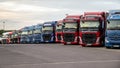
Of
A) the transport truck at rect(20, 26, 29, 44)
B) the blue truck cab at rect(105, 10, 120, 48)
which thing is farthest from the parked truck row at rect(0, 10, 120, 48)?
the transport truck at rect(20, 26, 29, 44)

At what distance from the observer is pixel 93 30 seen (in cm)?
3744

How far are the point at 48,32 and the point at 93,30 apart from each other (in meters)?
18.4

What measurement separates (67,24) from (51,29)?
38.9 feet

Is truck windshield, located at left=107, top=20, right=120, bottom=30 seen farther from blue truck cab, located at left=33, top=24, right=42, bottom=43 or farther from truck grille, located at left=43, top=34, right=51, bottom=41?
blue truck cab, located at left=33, top=24, right=42, bottom=43

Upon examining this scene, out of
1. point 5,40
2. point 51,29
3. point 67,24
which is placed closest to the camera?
point 67,24

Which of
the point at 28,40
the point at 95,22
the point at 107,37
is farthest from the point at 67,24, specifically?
the point at 28,40

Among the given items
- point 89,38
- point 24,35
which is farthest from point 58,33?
point 24,35

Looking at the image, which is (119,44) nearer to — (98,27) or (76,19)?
(98,27)

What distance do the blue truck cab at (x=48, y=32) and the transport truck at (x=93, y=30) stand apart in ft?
56.7

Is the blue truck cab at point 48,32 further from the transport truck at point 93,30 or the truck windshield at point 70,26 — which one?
the transport truck at point 93,30

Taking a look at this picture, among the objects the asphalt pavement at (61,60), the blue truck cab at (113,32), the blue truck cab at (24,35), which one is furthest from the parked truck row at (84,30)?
the asphalt pavement at (61,60)

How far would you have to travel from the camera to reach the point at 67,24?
144 feet

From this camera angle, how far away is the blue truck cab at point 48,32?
55.2 m

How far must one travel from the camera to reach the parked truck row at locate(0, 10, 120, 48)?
3397cm
